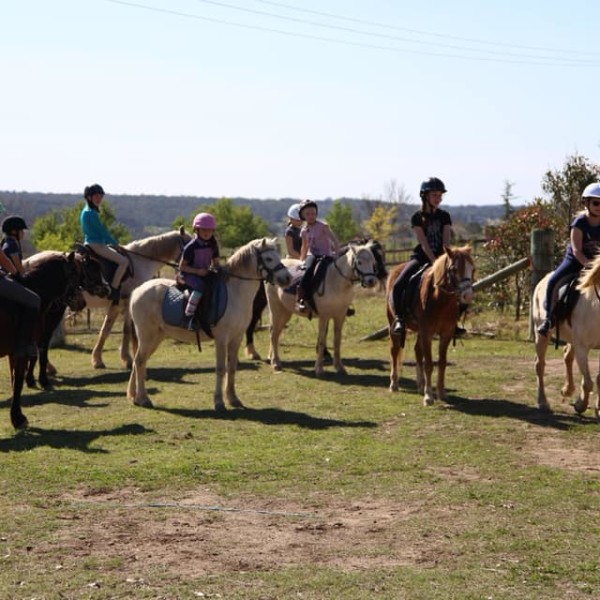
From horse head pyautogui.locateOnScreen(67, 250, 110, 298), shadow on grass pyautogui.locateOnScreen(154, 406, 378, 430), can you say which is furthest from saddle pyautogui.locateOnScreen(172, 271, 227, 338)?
horse head pyautogui.locateOnScreen(67, 250, 110, 298)

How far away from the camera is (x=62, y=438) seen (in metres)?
11.5

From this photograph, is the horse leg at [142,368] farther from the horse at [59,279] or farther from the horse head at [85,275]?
the horse head at [85,275]

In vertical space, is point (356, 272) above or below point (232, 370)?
above

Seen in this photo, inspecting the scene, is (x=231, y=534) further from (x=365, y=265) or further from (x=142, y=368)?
(x=365, y=265)

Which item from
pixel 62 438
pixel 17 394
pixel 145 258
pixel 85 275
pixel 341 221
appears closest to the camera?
pixel 62 438

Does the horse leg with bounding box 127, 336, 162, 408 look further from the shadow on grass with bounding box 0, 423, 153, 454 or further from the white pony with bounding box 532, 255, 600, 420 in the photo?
the white pony with bounding box 532, 255, 600, 420

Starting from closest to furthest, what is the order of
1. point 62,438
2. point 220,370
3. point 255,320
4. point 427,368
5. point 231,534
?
point 231,534, point 62,438, point 220,370, point 427,368, point 255,320

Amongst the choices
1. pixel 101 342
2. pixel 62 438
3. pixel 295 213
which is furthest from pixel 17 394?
pixel 295 213

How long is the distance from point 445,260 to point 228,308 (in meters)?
2.86

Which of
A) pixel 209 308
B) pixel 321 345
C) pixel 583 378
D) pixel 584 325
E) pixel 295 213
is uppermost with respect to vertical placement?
pixel 295 213

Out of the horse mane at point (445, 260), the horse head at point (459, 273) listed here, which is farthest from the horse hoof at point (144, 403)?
the horse head at point (459, 273)

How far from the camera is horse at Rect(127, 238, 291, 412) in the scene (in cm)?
1295

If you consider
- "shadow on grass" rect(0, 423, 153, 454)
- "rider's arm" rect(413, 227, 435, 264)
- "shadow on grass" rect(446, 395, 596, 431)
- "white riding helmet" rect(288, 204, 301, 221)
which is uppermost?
"white riding helmet" rect(288, 204, 301, 221)

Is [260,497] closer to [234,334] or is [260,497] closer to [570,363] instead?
[234,334]
